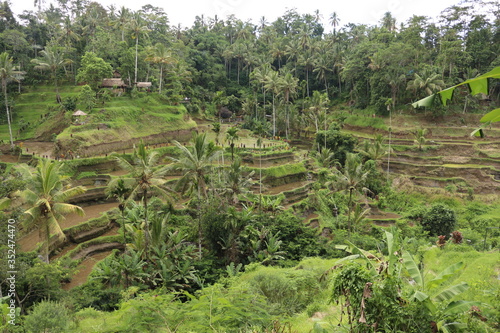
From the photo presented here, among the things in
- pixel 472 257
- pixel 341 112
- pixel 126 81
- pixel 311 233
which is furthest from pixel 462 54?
pixel 126 81

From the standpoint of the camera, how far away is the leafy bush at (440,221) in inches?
1009

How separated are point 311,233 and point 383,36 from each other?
5038cm

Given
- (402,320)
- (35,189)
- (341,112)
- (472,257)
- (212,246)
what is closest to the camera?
(402,320)

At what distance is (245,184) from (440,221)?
53.6ft

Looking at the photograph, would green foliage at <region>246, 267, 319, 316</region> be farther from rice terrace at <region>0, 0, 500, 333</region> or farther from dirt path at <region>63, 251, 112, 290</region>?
dirt path at <region>63, 251, 112, 290</region>

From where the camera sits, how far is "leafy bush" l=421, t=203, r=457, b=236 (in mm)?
25625

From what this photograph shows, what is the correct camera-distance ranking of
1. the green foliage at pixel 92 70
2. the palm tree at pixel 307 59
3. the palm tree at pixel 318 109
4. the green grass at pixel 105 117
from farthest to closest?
the palm tree at pixel 307 59, the palm tree at pixel 318 109, the green foliage at pixel 92 70, the green grass at pixel 105 117

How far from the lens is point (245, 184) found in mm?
23406

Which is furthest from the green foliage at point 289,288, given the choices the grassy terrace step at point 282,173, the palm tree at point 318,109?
the palm tree at point 318,109

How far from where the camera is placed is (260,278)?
1344 centimetres

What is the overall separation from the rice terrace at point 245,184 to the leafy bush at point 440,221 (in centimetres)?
18

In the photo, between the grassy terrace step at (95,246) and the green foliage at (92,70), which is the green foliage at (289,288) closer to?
the grassy terrace step at (95,246)

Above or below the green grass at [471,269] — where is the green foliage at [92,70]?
above

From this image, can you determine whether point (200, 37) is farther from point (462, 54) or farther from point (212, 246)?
point (212, 246)
